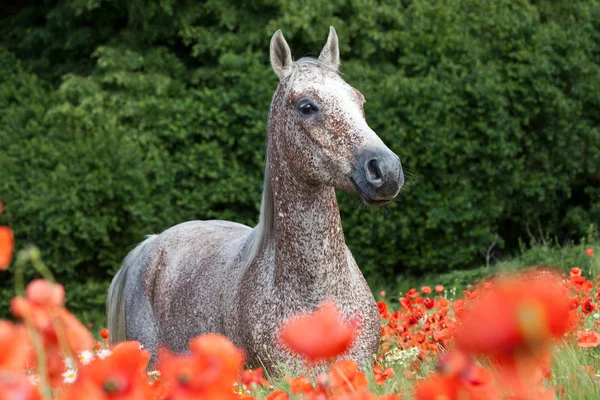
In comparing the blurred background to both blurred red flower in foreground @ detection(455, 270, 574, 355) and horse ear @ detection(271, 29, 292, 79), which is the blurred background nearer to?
horse ear @ detection(271, 29, 292, 79)

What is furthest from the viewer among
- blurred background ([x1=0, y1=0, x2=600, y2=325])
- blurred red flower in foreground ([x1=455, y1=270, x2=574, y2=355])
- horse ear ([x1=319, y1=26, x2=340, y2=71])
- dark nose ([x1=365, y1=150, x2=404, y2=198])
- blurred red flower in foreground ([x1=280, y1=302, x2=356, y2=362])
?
blurred background ([x1=0, y1=0, x2=600, y2=325])

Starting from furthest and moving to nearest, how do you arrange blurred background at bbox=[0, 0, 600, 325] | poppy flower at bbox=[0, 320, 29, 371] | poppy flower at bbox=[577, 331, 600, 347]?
blurred background at bbox=[0, 0, 600, 325]
poppy flower at bbox=[577, 331, 600, 347]
poppy flower at bbox=[0, 320, 29, 371]

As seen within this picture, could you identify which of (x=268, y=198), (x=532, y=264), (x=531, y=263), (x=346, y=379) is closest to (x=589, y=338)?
(x=346, y=379)

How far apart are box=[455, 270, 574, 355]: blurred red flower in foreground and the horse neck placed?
8.75 feet

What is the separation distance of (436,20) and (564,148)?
2746 mm

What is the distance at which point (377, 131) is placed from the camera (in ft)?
36.3

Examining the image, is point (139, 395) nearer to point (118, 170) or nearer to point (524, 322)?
point (524, 322)

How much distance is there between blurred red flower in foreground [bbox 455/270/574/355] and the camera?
0.98 meters

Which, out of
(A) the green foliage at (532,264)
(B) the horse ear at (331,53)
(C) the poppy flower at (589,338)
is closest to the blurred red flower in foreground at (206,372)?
(C) the poppy flower at (589,338)

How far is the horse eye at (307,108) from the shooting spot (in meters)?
3.65

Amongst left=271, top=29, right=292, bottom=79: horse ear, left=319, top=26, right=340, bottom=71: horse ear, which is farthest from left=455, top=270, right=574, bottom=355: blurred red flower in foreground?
left=319, top=26, right=340, bottom=71: horse ear

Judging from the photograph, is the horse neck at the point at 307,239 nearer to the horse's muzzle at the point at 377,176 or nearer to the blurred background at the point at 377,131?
the horse's muzzle at the point at 377,176

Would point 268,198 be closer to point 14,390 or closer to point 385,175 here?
point 385,175

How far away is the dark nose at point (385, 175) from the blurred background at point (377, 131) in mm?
6147
